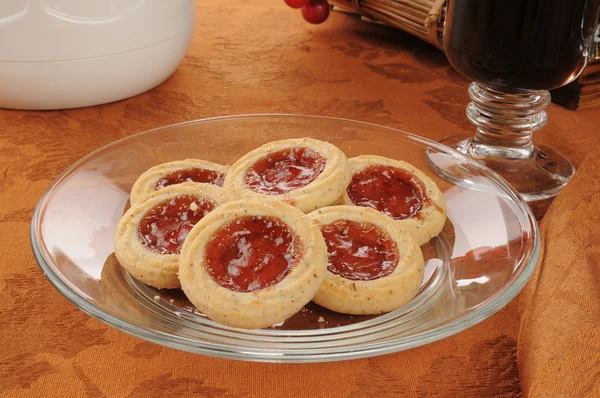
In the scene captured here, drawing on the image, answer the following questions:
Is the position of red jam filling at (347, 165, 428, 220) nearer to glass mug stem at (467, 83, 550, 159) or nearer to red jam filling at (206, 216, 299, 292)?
red jam filling at (206, 216, 299, 292)

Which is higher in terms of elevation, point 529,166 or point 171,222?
point 171,222

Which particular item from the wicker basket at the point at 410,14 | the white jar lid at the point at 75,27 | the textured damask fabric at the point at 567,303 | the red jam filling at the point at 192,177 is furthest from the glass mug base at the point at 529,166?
the white jar lid at the point at 75,27

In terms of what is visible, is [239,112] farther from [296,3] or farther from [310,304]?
[310,304]

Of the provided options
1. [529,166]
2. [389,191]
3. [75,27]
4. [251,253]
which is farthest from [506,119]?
[75,27]

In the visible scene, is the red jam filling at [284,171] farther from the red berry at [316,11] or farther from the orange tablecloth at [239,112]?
the red berry at [316,11]

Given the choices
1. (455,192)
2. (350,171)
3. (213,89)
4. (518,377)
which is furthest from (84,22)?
(518,377)

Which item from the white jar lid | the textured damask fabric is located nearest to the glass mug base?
the textured damask fabric
